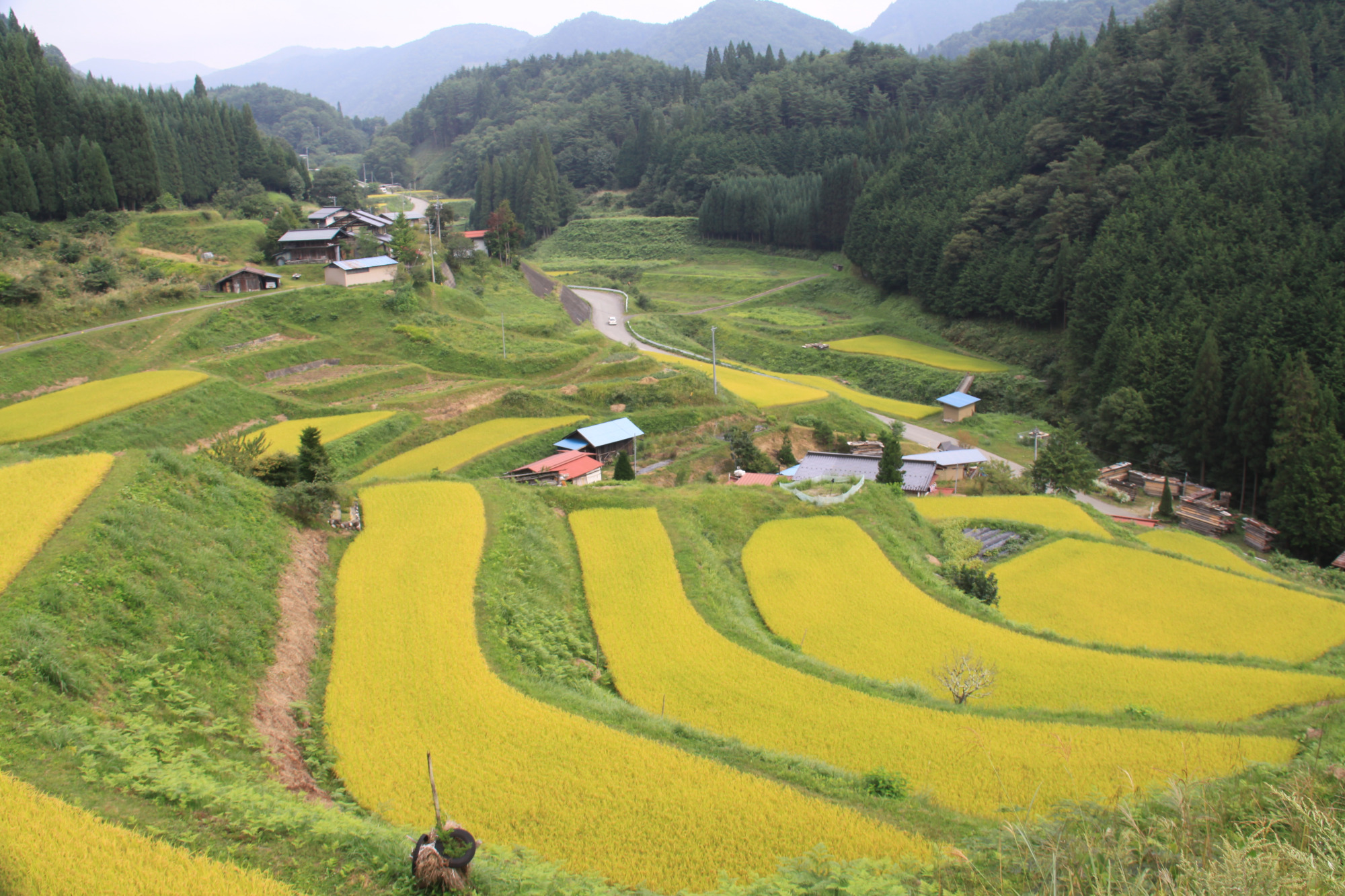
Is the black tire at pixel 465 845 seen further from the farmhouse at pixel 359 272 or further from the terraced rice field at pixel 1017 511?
the farmhouse at pixel 359 272

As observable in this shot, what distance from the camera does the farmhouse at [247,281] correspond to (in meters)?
49.5

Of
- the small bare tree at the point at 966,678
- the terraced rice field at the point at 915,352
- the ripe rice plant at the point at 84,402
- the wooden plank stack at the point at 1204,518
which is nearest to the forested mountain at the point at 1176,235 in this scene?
the wooden plank stack at the point at 1204,518

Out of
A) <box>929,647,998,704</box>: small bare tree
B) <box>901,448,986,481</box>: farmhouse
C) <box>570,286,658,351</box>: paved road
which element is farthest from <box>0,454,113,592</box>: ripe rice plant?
<box>570,286,658,351</box>: paved road

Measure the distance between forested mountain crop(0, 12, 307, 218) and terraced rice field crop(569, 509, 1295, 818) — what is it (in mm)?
56303

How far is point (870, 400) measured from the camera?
183ft

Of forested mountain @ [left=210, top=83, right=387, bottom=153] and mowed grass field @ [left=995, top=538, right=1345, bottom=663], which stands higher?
forested mountain @ [left=210, top=83, right=387, bottom=153]

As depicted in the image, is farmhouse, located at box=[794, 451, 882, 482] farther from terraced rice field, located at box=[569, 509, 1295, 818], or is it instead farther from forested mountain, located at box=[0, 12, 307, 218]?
forested mountain, located at box=[0, 12, 307, 218]

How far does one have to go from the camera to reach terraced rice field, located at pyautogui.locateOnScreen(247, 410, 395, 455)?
3303 centimetres

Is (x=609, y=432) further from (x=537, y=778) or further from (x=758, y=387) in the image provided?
(x=537, y=778)

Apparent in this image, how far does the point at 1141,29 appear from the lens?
226ft

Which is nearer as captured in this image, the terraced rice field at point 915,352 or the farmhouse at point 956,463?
the farmhouse at point 956,463

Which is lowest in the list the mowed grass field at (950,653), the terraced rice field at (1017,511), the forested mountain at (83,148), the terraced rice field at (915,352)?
the terraced rice field at (915,352)

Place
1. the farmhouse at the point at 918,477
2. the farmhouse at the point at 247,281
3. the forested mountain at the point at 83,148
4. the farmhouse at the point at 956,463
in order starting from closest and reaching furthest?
the farmhouse at the point at 918,477
the farmhouse at the point at 956,463
the farmhouse at the point at 247,281
the forested mountain at the point at 83,148

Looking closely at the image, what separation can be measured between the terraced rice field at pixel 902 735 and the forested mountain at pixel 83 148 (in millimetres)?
56303
